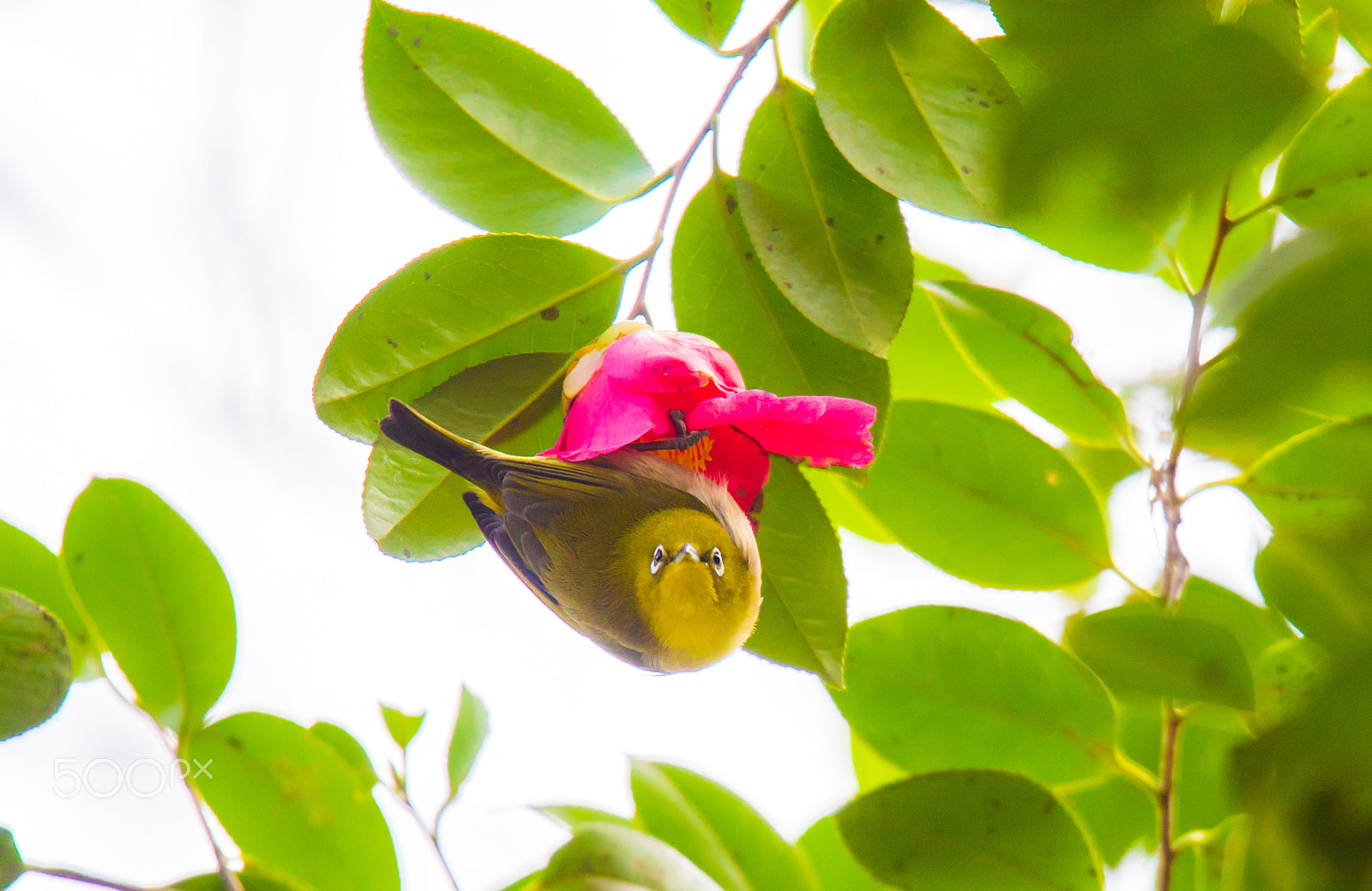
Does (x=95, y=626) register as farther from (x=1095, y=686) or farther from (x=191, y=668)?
(x=1095, y=686)

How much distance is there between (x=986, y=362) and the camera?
2.18 ft

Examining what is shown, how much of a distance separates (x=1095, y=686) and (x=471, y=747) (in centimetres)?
45

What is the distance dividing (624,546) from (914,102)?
12.1 inches

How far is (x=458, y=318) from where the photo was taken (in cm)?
57

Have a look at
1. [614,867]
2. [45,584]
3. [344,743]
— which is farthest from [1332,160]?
[45,584]

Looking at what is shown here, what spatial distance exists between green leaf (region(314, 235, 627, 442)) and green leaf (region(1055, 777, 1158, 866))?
1.65 feet

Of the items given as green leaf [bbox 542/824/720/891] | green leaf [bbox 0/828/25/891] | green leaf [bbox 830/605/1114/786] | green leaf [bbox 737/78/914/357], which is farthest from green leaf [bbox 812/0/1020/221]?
green leaf [bbox 0/828/25/891]

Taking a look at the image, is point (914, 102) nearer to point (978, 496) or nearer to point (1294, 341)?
point (978, 496)

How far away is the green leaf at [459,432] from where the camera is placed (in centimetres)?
54

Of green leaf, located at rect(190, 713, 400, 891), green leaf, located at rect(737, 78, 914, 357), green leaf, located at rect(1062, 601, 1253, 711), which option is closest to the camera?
green leaf, located at rect(1062, 601, 1253, 711)

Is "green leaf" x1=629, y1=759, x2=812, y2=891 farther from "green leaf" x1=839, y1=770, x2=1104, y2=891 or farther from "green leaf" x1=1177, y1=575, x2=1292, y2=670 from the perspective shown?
"green leaf" x1=1177, y1=575, x2=1292, y2=670

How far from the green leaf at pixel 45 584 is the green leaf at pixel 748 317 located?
486 millimetres

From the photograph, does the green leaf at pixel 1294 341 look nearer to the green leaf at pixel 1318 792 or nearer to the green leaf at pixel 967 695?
the green leaf at pixel 1318 792

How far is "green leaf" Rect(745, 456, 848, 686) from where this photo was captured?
1.83 feet
